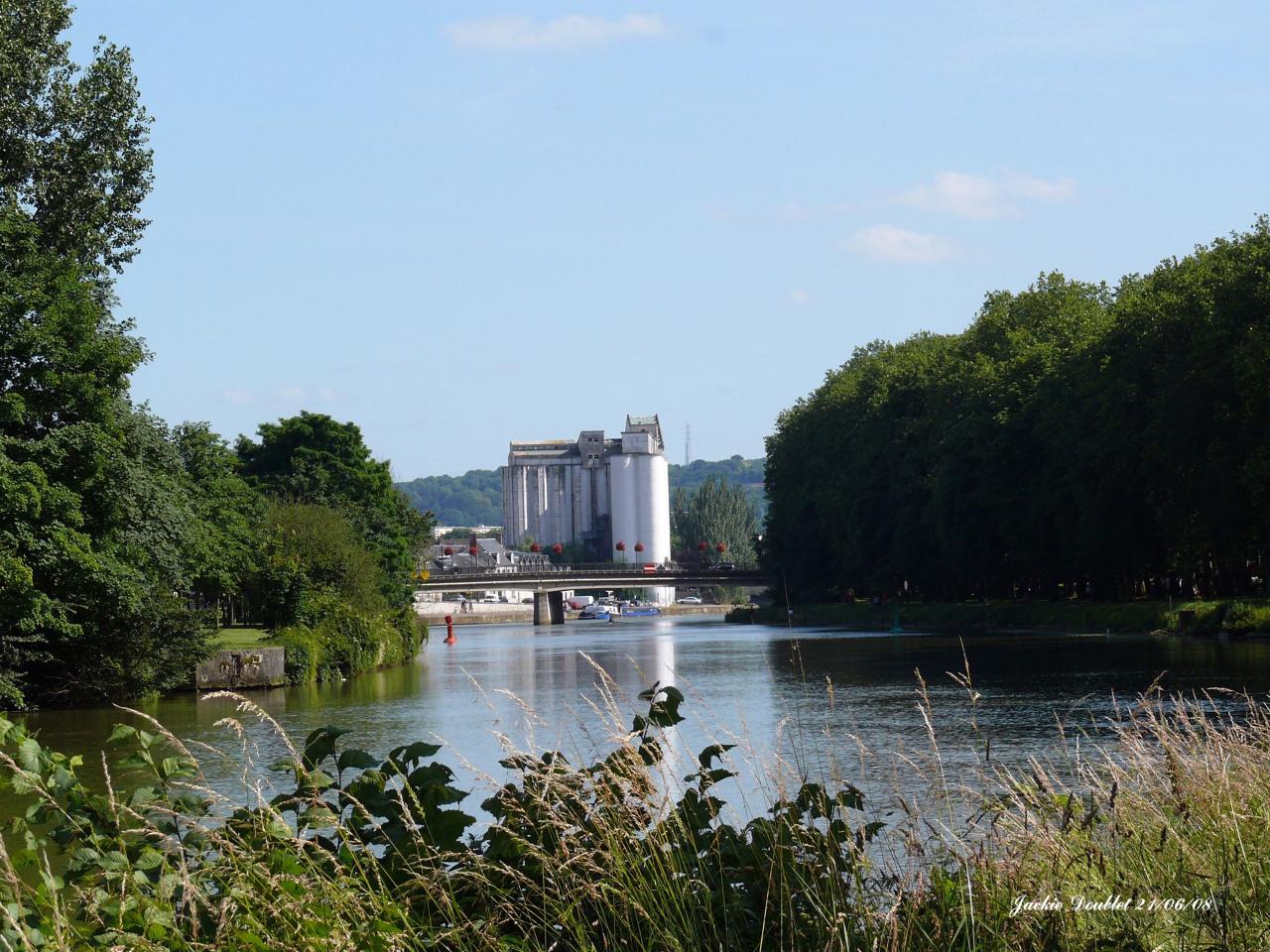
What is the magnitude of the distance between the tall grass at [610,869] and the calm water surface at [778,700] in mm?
636

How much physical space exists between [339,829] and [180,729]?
27136 millimetres

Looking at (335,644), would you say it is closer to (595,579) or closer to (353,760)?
(353,760)

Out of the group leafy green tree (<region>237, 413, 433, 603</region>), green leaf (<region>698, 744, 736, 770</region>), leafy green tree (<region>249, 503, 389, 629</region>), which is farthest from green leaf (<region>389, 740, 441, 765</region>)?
leafy green tree (<region>237, 413, 433, 603</region>)

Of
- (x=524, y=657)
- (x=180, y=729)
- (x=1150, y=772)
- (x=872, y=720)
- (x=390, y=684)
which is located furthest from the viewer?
(x=524, y=657)

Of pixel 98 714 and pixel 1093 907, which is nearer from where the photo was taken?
pixel 1093 907

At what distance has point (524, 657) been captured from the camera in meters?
71.7

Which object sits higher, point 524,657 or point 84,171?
point 84,171

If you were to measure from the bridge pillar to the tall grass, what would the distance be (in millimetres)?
156148

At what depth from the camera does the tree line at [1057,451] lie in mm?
50625

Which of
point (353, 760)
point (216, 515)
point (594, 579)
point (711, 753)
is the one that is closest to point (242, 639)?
point (216, 515)

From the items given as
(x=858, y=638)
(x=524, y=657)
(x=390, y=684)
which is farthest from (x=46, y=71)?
(x=858, y=638)

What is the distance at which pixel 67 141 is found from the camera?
35.4m

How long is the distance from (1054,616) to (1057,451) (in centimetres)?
808

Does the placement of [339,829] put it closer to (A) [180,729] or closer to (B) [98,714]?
(A) [180,729]
